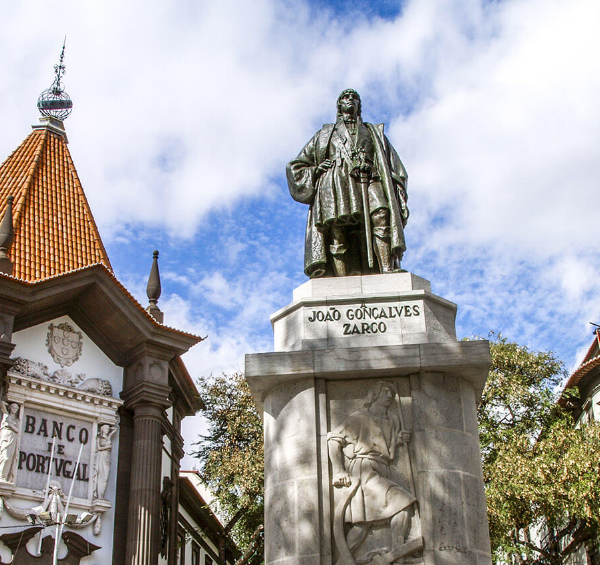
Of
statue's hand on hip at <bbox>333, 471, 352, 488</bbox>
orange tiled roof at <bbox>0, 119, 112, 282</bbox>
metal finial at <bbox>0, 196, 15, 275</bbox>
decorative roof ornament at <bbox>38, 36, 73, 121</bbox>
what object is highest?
decorative roof ornament at <bbox>38, 36, 73, 121</bbox>

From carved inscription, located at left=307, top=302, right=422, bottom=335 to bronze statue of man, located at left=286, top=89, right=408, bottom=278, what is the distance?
0.71 meters

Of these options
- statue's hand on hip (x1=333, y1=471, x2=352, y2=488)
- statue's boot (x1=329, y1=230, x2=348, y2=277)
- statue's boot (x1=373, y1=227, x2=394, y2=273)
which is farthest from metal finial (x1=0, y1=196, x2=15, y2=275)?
statue's hand on hip (x1=333, y1=471, x2=352, y2=488)

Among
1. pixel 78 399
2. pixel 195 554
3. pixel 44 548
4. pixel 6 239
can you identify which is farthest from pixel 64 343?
pixel 195 554

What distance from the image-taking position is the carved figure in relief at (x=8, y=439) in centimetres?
1730

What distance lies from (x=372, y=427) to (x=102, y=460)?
13.4 metres

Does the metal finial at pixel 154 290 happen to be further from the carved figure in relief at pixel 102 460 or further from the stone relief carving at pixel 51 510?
the stone relief carving at pixel 51 510

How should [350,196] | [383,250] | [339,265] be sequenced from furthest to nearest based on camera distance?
[350,196] < [339,265] < [383,250]

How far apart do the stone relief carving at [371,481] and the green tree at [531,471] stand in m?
16.0

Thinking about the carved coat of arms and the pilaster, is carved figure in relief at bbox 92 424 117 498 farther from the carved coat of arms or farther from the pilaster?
the carved coat of arms

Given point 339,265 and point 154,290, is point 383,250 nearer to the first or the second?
point 339,265

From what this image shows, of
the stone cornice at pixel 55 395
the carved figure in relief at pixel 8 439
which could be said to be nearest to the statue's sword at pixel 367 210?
the carved figure in relief at pixel 8 439

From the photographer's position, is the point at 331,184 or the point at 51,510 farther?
the point at 51,510

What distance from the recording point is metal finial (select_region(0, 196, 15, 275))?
1911 cm

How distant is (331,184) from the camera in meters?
9.13
